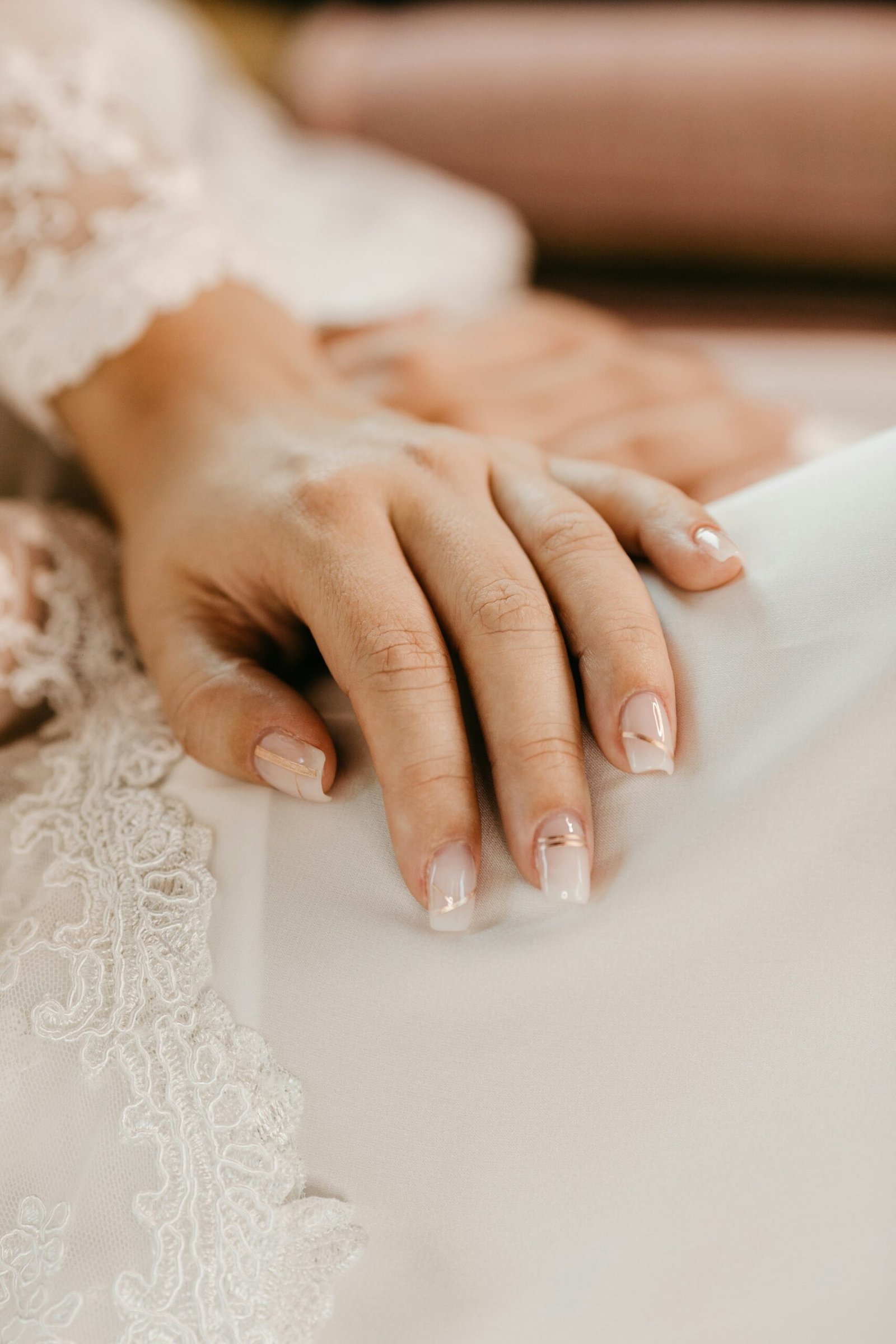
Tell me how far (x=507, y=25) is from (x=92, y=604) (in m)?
1.45

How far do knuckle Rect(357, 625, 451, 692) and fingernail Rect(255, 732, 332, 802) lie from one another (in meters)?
0.05

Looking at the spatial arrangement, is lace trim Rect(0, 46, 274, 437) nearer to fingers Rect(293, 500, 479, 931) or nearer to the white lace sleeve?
the white lace sleeve

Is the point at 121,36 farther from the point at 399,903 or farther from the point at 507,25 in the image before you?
the point at 399,903

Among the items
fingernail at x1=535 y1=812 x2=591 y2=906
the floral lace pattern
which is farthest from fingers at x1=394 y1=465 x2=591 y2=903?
the floral lace pattern

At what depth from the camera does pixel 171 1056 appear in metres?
0.46

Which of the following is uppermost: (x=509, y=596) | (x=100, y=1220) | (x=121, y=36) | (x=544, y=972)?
(x=121, y=36)

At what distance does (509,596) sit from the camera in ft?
1.60

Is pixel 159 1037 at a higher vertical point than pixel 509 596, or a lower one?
lower

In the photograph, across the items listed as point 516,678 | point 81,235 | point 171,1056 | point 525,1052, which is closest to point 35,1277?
point 171,1056

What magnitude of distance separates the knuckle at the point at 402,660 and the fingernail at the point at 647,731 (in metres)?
0.09

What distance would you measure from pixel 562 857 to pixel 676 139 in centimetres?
136

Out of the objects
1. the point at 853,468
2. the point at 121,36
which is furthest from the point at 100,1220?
the point at 121,36

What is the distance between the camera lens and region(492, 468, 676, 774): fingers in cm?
45

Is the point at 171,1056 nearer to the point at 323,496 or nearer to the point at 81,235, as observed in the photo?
the point at 323,496
